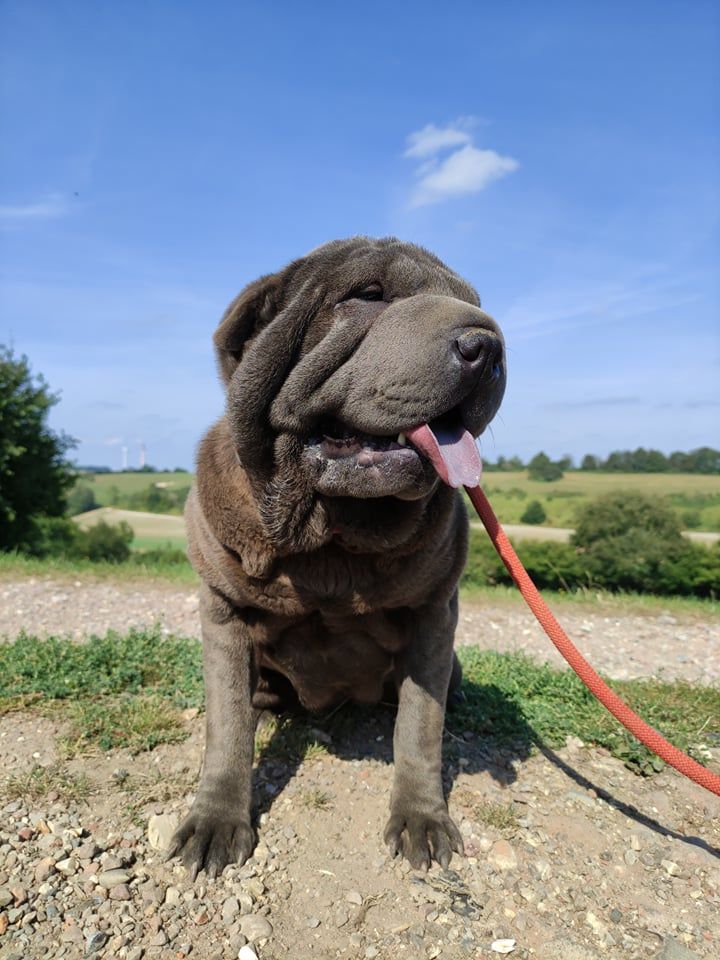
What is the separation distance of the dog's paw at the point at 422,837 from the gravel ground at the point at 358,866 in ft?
Result: 0.20

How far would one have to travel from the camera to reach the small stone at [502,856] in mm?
2750

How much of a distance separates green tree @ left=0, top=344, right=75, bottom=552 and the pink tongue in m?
16.2

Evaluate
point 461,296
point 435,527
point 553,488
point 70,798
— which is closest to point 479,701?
point 435,527

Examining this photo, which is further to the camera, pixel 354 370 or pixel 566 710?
pixel 566 710

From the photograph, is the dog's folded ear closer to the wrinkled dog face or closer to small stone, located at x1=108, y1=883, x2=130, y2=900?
the wrinkled dog face

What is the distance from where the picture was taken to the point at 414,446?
7.85ft

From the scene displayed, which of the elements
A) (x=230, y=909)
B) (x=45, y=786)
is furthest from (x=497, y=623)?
(x=230, y=909)

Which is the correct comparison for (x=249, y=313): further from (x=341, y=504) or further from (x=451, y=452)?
(x=451, y=452)

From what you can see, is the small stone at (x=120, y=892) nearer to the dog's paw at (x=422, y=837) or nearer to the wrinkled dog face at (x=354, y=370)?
the dog's paw at (x=422, y=837)

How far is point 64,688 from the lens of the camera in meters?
4.11

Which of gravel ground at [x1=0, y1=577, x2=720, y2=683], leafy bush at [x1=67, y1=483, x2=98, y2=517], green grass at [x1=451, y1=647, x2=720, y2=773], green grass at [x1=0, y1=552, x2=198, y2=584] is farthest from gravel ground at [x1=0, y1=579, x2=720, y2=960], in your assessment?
leafy bush at [x1=67, y1=483, x2=98, y2=517]

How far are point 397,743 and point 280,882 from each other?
728 millimetres

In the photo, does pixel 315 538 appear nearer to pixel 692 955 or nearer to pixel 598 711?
pixel 692 955

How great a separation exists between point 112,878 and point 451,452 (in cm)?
198
